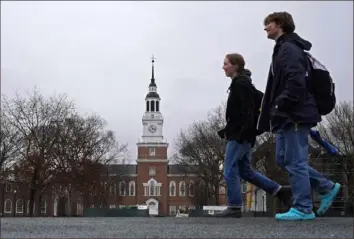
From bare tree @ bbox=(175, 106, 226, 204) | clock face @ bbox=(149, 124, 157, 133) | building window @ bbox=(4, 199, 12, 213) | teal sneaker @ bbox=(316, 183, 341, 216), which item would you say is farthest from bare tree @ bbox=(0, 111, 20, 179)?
clock face @ bbox=(149, 124, 157, 133)

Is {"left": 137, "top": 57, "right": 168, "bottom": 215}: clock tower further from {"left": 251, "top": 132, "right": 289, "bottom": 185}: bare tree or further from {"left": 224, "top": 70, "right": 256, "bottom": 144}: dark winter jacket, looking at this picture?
{"left": 224, "top": 70, "right": 256, "bottom": 144}: dark winter jacket

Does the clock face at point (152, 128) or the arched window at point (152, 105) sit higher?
the arched window at point (152, 105)

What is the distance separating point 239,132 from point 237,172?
58cm

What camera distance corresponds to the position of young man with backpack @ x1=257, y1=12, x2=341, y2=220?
567 cm

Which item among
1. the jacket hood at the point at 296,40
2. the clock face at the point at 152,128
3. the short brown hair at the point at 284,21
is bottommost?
the jacket hood at the point at 296,40

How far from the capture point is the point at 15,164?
43.3 meters

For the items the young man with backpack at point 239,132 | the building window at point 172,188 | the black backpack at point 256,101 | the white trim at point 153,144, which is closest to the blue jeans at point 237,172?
the young man with backpack at point 239,132

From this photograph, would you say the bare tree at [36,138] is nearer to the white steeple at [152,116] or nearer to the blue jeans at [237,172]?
the blue jeans at [237,172]

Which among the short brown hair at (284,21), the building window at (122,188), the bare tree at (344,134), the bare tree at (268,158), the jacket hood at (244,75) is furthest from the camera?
the building window at (122,188)

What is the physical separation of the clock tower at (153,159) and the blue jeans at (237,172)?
96.2 meters

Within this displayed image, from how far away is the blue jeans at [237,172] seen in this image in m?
7.02

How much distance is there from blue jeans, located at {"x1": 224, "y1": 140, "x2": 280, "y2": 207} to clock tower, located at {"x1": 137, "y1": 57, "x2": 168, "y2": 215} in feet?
315

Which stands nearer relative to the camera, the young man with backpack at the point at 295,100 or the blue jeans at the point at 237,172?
the young man with backpack at the point at 295,100

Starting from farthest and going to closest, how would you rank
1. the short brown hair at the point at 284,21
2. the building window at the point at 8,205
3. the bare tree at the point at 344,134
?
1. the building window at the point at 8,205
2. the bare tree at the point at 344,134
3. the short brown hair at the point at 284,21
